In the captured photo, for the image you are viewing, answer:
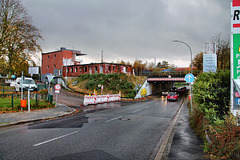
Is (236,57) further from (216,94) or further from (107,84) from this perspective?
(107,84)

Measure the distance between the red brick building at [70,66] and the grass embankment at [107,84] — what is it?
344cm

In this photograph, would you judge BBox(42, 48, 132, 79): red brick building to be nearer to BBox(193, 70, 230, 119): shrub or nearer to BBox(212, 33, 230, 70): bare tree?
BBox(212, 33, 230, 70): bare tree

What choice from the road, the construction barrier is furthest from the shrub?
A: the construction barrier

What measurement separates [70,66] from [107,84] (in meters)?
18.7

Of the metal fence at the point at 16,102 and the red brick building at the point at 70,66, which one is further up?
the red brick building at the point at 70,66

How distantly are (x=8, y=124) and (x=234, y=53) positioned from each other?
38.6 ft

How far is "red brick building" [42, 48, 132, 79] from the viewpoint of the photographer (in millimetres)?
45784

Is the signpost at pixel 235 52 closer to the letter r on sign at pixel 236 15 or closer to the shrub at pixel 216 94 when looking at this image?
the letter r on sign at pixel 236 15

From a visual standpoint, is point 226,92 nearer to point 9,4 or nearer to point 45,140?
point 45,140

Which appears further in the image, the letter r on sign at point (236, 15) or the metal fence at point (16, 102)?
the metal fence at point (16, 102)

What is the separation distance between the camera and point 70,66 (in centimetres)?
5262

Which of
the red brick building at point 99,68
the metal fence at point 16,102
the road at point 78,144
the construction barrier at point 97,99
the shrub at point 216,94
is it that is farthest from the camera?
the red brick building at point 99,68

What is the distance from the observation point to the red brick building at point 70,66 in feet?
150

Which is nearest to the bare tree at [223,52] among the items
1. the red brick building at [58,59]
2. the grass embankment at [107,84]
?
the grass embankment at [107,84]
